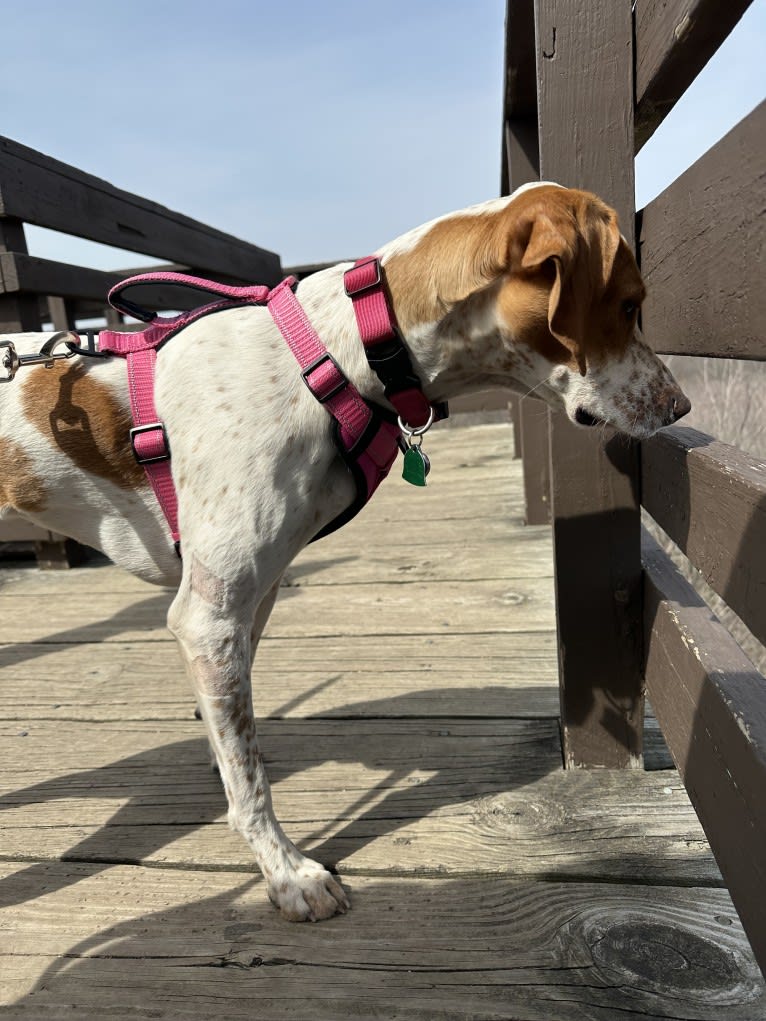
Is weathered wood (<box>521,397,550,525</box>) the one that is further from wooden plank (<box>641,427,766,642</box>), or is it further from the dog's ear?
the dog's ear

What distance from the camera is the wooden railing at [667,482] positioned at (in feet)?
3.13

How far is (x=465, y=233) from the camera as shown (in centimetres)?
141

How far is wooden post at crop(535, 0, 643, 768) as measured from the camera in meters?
1.47

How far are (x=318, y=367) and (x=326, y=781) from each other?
3.63ft

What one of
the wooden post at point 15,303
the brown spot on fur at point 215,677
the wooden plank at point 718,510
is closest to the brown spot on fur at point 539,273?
the wooden plank at point 718,510

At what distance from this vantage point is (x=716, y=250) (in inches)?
38.4

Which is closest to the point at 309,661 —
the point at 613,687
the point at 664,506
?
the point at 613,687

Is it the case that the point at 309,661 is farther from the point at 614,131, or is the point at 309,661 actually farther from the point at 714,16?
the point at 714,16

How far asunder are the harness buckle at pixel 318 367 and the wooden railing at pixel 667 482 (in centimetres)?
57

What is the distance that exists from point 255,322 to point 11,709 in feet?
5.50

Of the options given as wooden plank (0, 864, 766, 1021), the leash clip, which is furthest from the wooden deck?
the leash clip

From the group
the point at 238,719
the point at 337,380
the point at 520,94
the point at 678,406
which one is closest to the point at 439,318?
the point at 337,380

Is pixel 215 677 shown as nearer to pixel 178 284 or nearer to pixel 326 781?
pixel 326 781

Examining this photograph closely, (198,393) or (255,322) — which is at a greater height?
(255,322)
